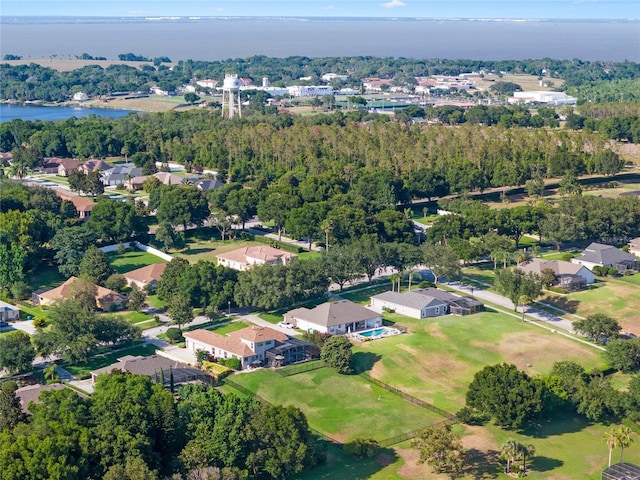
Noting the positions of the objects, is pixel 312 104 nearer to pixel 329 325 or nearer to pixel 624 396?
pixel 329 325

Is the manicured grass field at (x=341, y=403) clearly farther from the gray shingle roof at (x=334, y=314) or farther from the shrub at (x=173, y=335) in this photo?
the shrub at (x=173, y=335)

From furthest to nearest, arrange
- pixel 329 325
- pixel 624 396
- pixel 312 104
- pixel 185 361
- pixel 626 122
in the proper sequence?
1. pixel 312 104
2. pixel 626 122
3. pixel 329 325
4. pixel 185 361
5. pixel 624 396

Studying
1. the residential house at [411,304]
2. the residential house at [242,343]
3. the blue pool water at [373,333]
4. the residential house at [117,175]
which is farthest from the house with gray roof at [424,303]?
the residential house at [117,175]

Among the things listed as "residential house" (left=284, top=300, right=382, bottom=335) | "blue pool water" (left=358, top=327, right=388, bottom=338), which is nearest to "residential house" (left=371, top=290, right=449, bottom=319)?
"residential house" (left=284, top=300, right=382, bottom=335)

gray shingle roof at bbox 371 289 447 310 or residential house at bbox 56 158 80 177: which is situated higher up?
residential house at bbox 56 158 80 177

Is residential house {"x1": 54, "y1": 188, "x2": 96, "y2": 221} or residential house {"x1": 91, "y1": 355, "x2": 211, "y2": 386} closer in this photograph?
residential house {"x1": 91, "y1": 355, "x2": 211, "y2": 386}

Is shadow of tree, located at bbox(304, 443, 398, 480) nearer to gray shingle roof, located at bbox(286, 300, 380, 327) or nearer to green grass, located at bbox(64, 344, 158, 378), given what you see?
gray shingle roof, located at bbox(286, 300, 380, 327)

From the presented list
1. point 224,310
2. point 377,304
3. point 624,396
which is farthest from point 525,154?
point 624,396
